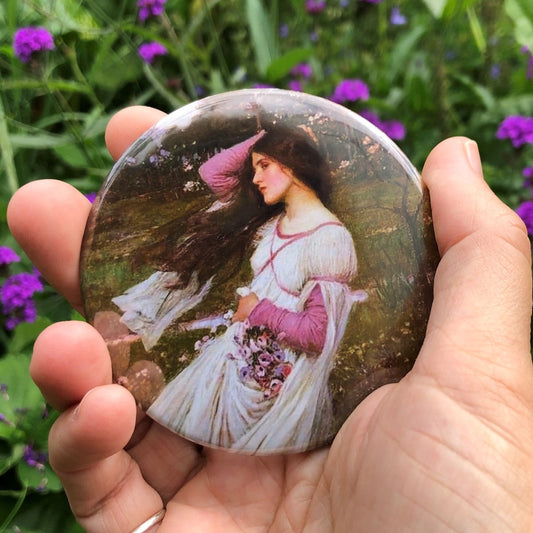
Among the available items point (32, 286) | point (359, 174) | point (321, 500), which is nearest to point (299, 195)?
point (359, 174)

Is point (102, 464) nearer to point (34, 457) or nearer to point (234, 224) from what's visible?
point (34, 457)

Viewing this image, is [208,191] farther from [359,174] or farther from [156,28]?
[156,28]

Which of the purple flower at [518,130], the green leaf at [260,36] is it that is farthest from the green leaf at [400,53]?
the purple flower at [518,130]

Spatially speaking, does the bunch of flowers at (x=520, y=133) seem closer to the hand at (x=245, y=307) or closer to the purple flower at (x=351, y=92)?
the purple flower at (x=351, y=92)

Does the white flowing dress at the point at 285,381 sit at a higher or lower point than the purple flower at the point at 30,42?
lower

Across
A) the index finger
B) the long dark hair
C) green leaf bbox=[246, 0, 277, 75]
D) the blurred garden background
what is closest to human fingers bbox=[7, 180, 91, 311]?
the index finger

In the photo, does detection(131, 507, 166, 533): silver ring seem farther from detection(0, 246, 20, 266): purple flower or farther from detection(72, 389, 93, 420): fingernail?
detection(0, 246, 20, 266): purple flower

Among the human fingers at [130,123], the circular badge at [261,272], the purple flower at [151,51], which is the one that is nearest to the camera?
the circular badge at [261,272]

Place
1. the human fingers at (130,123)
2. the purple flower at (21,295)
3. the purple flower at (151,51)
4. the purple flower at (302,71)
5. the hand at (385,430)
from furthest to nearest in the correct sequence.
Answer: the purple flower at (302,71) → the purple flower at (151,51) → the purple flower at (21,295) → the human fingers at (130,123) → the hand at (385,430)
